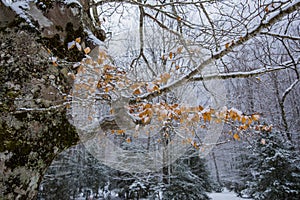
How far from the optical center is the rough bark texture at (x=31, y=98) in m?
1.16

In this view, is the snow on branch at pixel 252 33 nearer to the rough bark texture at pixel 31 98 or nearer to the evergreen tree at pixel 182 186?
the rough bark texture at pixel 31 98

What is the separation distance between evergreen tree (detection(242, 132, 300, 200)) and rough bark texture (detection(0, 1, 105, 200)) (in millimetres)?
6055

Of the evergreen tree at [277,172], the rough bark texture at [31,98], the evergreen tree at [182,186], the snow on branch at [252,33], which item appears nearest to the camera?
the rough bark texture at [31,98]

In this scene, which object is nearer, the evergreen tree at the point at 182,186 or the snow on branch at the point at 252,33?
the snow on branch at the point at 252,33

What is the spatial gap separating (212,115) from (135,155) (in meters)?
6.04

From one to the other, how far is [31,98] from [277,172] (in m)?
7.52

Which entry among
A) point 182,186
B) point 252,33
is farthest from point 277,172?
point 252,33

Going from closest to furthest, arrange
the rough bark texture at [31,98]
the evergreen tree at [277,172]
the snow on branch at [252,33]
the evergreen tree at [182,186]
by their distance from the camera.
A: the rough bark texture at [31,98] < the snow on branch at [252,33] < the evergreen tree at [277,172] < the evergreen tree at [182,186]

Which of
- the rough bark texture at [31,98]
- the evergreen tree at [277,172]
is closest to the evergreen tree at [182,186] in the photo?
the evergreen tree at [277,172]

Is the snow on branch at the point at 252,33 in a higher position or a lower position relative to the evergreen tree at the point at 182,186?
higher

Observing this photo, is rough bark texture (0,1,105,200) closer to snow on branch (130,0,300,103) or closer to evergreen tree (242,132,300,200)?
snow on branch (130,0,300,103)

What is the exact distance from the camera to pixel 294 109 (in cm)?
1285

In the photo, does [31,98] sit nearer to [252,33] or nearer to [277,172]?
[252,33]

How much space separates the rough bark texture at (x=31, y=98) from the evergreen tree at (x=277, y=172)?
6.06 meters
